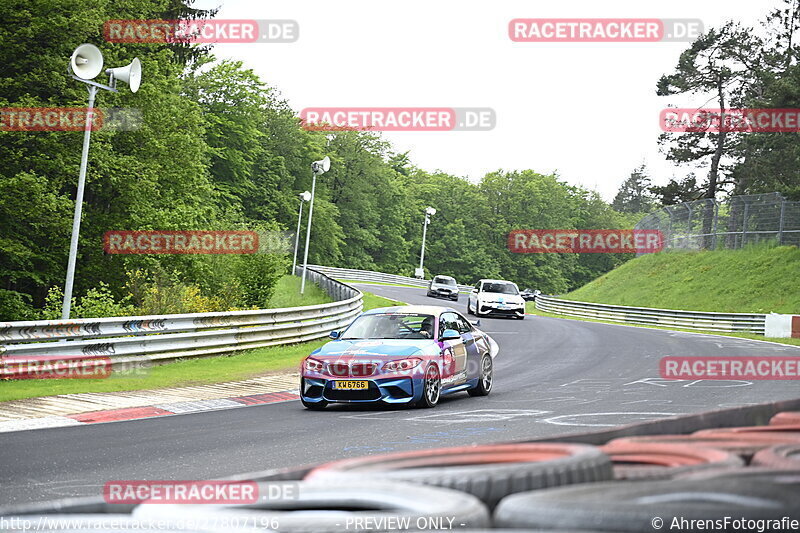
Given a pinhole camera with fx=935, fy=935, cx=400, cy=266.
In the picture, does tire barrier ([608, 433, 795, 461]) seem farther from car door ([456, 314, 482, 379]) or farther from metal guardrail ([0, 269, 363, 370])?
metal guardrail ([0, 269, 363, 370])

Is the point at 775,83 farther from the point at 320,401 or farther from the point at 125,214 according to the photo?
the point at 320,401

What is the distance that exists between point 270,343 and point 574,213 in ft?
385

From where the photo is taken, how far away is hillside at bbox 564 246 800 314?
47.7m

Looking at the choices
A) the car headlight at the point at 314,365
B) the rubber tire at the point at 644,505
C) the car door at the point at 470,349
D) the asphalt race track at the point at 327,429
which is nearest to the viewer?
the rubber tire at the point at 644,505

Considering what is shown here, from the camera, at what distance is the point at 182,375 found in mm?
16766

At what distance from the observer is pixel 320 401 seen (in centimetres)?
Answer: 1306

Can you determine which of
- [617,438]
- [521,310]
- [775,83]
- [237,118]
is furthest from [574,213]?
[617,438]

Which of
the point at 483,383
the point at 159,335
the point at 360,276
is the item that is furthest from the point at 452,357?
the point at 360,276

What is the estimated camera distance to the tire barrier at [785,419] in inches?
183

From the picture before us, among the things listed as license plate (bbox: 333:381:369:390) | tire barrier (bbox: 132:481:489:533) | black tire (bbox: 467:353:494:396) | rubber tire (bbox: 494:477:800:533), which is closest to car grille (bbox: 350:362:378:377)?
license plate (bbox: 333:381:369:390)

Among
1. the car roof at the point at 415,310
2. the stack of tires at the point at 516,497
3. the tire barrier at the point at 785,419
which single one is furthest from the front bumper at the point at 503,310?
A: the stack of tires at the point at 516,497

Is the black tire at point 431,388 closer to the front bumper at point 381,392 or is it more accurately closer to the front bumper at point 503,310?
the front bumper at point 381,392

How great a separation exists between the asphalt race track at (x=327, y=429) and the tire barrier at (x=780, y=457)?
5.22 m

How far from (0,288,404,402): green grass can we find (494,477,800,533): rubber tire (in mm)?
11976
